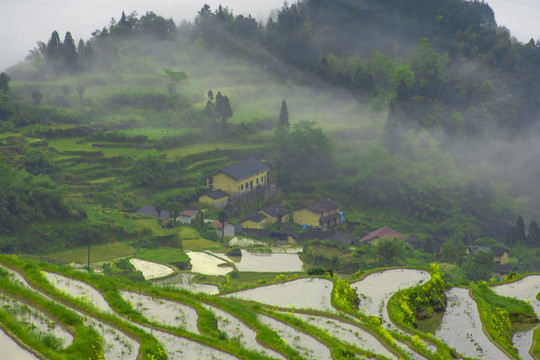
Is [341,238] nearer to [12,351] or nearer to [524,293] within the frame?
[524,293]

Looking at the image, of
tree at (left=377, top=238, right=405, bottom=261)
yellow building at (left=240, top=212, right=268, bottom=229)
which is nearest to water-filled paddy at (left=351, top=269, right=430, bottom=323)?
tree at (left=377, top=238, right=405, bottom=261)

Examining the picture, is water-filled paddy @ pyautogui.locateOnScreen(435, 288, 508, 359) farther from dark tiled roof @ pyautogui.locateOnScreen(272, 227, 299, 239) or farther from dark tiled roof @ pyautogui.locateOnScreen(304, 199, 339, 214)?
dark tiled roof @ pyautogui.locateOnScreen(304, 199, 339, 214)

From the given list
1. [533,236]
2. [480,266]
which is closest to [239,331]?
[480,266]

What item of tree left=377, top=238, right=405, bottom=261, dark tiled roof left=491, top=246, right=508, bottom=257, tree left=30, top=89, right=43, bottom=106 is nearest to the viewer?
tree left=377, top=238, right=405, bottom=261

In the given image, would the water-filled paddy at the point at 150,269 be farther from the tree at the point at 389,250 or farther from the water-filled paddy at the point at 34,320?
the water-filled paddy at the point at 34,320

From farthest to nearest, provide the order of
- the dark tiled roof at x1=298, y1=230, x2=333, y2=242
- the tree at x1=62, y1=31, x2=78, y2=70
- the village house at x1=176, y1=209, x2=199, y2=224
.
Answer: the tree at x1=62, y1=31, x2=78, y2=70 < the village house at x1=176, y1=209, x2=199, y2=224 < the dark tiled roof at x1=298, y1=230, x2=333, y2=242

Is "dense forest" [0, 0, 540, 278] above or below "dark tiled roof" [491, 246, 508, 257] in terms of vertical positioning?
above

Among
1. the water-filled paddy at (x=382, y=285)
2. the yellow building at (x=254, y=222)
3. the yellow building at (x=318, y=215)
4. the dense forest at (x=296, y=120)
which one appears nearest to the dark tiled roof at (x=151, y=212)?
the dense forest at (x=296, y=120)

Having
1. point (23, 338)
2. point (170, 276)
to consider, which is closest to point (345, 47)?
point (170, 276)
